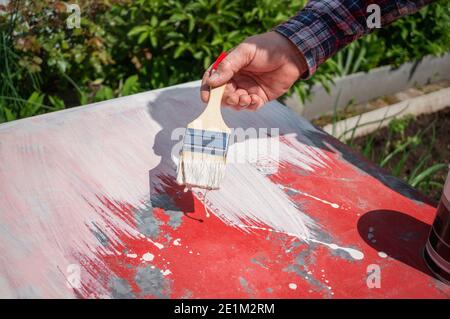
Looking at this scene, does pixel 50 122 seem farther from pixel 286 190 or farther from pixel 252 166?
pixel 286 190

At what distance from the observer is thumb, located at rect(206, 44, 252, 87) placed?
1336 millimetres

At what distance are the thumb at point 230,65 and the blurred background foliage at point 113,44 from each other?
35.5 inches

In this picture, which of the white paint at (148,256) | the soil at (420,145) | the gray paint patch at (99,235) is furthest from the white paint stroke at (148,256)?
the soil at (420,145)

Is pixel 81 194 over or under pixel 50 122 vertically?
under

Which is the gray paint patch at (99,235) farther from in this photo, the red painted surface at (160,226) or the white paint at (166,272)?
the white paint at (166,272)

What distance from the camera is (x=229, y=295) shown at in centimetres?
105

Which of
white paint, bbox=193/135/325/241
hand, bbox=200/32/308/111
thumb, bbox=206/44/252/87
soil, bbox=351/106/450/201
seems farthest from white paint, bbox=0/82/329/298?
soil, bbox=351/106/450/201

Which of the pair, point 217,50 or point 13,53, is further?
point 217,50

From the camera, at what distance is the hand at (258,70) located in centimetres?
140

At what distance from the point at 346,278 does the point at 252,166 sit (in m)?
0.47

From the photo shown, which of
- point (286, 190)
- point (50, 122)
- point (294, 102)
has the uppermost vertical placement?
point (50, 122)

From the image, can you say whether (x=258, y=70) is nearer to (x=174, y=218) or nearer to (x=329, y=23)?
(x=329, y=23)
